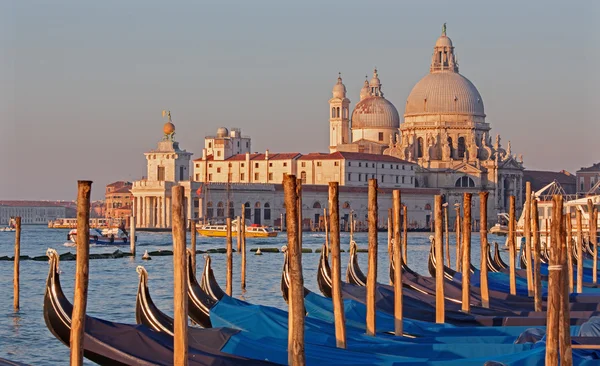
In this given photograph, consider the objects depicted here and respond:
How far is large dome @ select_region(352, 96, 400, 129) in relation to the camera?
98.6m

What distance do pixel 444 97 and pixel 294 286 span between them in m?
82.7

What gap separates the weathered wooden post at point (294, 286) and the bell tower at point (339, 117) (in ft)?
287

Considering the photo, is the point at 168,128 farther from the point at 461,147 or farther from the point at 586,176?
the point at 586,176

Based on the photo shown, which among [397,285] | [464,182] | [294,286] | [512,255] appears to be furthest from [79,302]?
[464,182]

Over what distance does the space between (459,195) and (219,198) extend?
63.9 ft

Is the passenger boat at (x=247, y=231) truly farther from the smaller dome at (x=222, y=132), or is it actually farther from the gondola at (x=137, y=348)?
the gondola at (x=137, y=348)

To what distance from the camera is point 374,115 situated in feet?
323

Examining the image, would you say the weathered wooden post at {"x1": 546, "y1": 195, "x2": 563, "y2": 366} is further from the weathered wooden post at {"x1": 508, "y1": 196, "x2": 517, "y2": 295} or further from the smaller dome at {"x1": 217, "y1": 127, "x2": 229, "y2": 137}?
the smaller dome at {"x1": 217, "y1": 127, "x2": 229, "y2": 137}

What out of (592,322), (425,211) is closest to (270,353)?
(592,322)

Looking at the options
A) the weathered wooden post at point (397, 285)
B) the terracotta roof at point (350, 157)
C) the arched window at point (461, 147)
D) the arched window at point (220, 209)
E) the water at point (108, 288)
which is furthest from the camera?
the arched window at point (461, 147)

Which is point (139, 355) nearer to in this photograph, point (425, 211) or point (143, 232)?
point (143, 232)

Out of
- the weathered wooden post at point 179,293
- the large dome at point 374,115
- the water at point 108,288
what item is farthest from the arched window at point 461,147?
the weathered wooden post at point 179,293

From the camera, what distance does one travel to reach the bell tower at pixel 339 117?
99500 mm

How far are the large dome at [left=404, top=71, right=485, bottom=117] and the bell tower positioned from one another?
6957 millimetres
